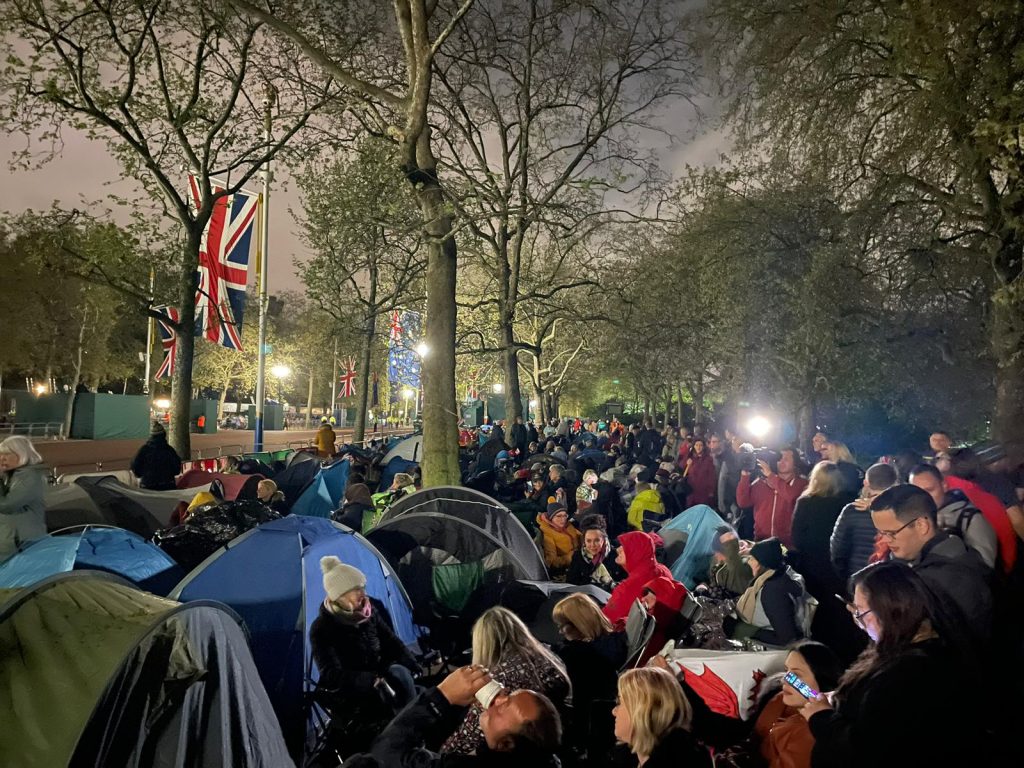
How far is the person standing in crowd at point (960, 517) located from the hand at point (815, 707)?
7.42ft

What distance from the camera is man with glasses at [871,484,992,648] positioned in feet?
10.8

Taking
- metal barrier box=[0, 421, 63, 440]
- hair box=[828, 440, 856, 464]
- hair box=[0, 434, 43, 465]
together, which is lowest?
hair box=[828, 440, 856, 464]

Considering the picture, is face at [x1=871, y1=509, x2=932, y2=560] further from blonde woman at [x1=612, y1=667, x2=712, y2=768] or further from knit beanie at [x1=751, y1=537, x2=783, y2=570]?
blonde woman at [x1=612, y1=667, x2=712, y2=768]

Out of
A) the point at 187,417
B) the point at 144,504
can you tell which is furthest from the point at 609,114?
the point at 144,504

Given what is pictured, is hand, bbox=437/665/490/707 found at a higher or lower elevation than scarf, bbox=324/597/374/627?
higher

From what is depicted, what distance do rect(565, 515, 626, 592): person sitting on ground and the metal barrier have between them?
36.6 m

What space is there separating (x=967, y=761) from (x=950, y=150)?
12.7 metres

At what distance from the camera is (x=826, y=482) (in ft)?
→ 20.1

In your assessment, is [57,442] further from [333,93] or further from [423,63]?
[423,63]

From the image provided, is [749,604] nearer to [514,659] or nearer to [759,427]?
[514,659]

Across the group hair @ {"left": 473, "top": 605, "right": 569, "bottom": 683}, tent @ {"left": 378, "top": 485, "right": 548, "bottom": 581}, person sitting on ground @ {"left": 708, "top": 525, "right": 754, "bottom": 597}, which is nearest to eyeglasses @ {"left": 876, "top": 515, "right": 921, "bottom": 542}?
hair @ {"left": 473, "top": 605, "right": 569, "bottom": 683}

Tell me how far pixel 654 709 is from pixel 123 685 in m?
2.31

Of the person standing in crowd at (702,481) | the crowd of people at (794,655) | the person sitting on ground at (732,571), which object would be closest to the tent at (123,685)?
the crowd of people at (794,655)

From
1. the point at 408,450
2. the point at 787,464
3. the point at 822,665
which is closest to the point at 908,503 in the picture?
the point at 822,665
